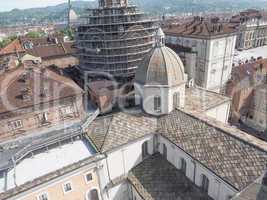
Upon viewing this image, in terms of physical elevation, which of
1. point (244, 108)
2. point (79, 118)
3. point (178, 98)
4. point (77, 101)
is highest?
point (178, 98)

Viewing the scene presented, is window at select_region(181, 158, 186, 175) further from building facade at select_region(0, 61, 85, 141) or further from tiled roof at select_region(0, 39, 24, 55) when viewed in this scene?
tiled roof at select_region(0, 39, 24, 55)

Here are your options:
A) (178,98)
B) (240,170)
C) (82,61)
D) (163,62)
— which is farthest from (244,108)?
(82,61)

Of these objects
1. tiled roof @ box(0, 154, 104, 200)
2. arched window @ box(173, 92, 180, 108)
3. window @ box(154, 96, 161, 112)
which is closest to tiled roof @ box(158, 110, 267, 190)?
arched window @ box(173, 92, 180, 108)

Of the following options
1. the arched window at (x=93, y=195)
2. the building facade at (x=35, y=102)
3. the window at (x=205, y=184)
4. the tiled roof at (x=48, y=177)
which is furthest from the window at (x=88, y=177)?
the building facade at (x=35, y=102)

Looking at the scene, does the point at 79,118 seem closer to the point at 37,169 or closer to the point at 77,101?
the point at 77,101

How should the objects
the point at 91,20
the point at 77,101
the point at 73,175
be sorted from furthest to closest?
the point at 91,20
the point at 77,101
the point at 73,175

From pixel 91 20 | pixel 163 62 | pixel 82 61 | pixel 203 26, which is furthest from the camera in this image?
pixel 203 26

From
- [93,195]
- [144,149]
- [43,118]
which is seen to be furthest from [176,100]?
[43,118]
